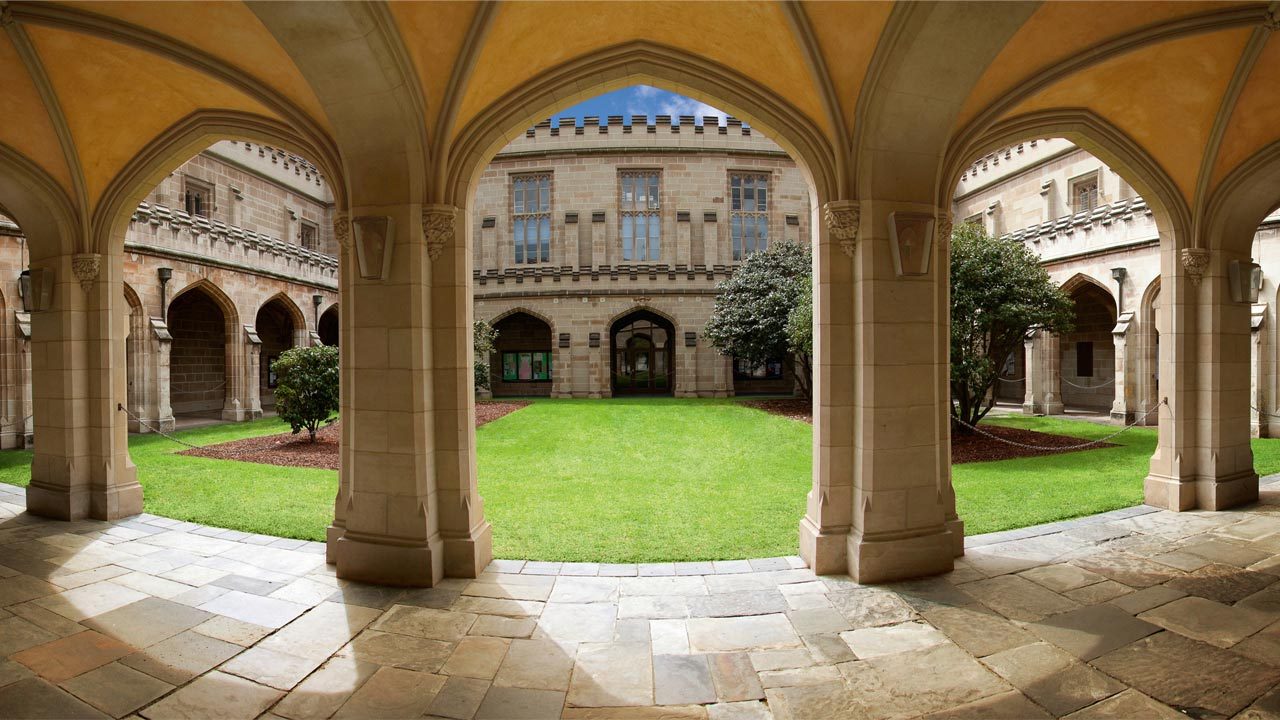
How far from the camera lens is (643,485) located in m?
7.96

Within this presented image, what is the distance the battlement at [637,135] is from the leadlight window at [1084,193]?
9824 millimetres

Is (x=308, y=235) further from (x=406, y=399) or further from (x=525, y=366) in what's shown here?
(x=406, y=399)

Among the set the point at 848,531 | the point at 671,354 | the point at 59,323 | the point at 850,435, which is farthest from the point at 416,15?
the point at 671,354

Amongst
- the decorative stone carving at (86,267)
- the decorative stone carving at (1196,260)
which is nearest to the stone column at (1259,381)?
the decorative stone carving at (1196,260)

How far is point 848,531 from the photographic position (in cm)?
468

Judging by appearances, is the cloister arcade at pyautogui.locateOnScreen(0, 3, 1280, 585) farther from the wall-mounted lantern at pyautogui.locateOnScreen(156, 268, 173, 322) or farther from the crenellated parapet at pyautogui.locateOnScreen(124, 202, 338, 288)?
the wall-mounted lantern at pyautogui.locateOnScreen(156, 268, 173, 322)

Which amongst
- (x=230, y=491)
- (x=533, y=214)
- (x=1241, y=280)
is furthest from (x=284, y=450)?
A: (x=1241, y=280)

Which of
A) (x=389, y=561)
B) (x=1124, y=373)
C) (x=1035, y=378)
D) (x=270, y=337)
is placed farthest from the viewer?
(x=270, y=337)

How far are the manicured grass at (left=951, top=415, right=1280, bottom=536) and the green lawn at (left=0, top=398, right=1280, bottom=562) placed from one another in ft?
0.08

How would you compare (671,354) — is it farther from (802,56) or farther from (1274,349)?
(802,56)

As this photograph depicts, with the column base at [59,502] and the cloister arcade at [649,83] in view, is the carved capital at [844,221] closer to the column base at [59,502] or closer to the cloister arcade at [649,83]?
the cloister arcade at [649,83]

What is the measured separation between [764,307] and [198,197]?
63.5 ft

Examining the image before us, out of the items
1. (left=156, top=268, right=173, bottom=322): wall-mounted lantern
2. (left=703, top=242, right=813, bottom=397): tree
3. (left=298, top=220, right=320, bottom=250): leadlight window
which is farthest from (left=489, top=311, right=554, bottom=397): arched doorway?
(left=156, top=268, right=173, bottom=322): wall-mounted lantern

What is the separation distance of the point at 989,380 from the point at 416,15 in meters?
11.2
